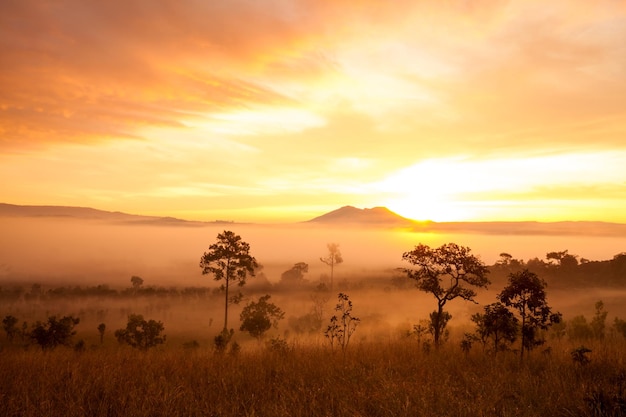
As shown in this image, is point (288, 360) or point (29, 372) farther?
point (288, 360)

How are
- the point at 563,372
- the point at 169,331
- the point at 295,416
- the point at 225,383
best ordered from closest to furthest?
the point at 295,416, the point at 225,383, the point at 563,372, the point at 169,331

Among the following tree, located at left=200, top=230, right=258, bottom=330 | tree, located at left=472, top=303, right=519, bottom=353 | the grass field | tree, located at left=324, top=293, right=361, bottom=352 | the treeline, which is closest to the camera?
the grass field

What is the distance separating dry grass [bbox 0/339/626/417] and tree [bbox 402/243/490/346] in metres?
5.47

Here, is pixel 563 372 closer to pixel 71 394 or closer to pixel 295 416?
pixel 295 416

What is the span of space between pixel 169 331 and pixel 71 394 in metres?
155

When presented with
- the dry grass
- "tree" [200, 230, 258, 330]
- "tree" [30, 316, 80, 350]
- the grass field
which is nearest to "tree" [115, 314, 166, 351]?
"tree" [30, 316, 80, 350]

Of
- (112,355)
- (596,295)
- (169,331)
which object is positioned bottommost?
(169,331)

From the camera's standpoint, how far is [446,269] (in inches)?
713

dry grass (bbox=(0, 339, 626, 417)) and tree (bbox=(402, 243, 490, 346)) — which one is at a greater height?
tree (bbox=(402, 243, 490, 346))

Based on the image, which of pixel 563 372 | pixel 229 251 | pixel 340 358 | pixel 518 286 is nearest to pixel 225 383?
pixel 340 358

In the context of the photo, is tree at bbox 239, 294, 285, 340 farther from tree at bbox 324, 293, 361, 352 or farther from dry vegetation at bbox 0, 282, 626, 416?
dry vegetation at bbox 0, 282, 626, 416

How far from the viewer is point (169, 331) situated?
147 metres

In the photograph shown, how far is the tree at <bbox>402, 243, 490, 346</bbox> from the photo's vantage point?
17688mm

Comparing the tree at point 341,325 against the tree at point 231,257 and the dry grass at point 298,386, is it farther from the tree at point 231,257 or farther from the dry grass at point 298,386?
the tree at point 231,257
